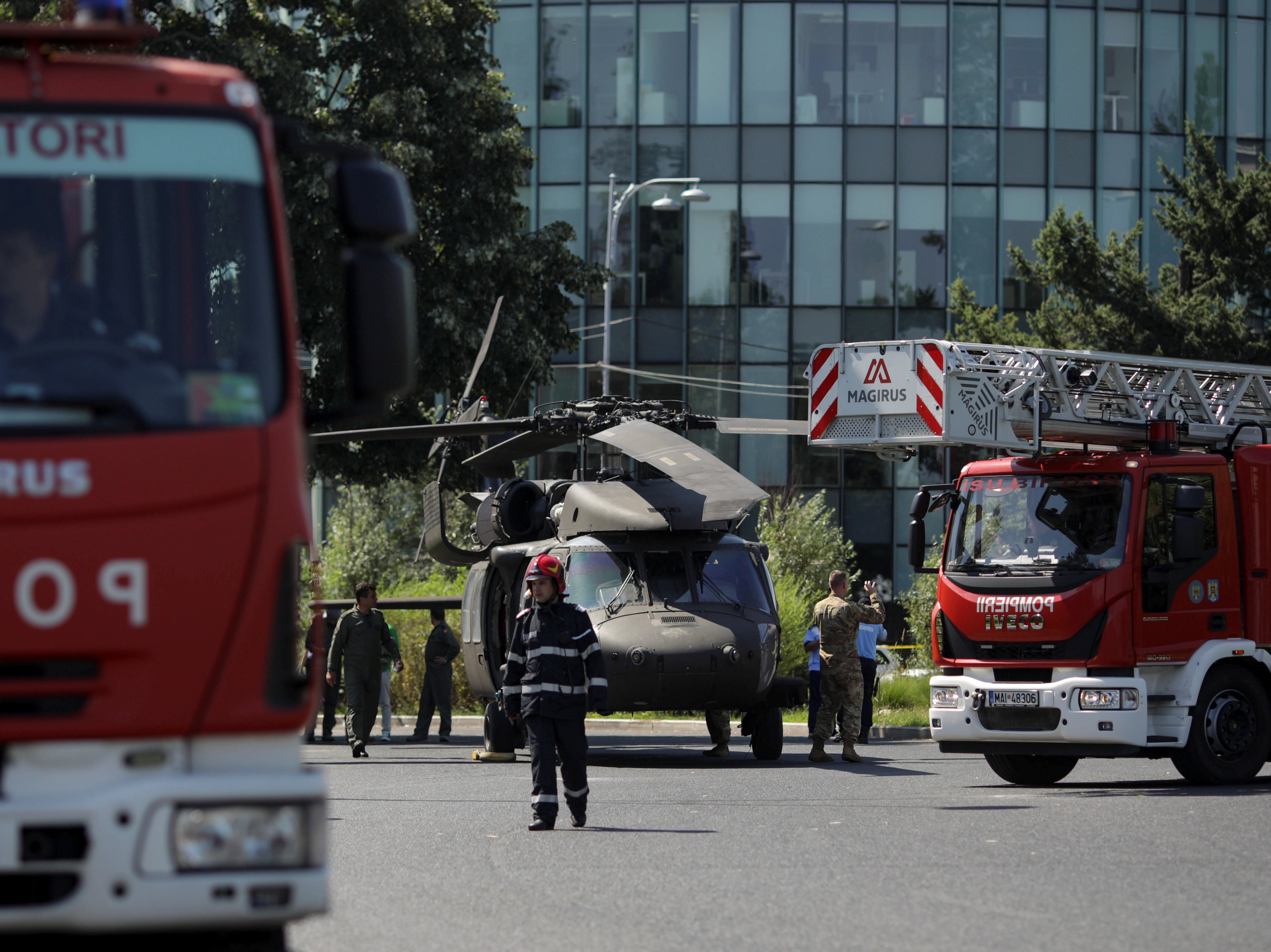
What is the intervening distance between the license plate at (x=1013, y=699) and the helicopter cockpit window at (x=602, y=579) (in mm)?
4460

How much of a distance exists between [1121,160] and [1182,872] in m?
32.9

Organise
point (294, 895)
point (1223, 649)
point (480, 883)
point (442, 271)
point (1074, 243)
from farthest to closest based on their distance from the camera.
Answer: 1. point (1074, 243)
2. point (442, 271)
3. point (1223, 649)
4. point (480, 883)
5. point (294, 895)

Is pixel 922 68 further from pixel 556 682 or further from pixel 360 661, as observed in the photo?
pixel 556 682

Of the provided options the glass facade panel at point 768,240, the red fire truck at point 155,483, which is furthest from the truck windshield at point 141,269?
the glass facade panel at point 768,240

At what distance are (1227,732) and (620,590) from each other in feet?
20.2


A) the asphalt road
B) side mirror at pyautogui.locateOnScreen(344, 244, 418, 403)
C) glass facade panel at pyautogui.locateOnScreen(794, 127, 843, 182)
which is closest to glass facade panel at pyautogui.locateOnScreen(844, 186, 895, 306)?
glass facade panel at pyautogui.locateOnScreen(794, 127, 843, 182)

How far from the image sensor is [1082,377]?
15.3m

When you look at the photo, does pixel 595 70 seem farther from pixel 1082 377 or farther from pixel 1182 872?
pixel 1182 872

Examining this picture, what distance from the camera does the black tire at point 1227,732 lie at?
14.5m

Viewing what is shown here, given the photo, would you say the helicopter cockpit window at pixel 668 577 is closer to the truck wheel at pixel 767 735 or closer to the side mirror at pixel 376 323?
the truck wheel at pixel 767 735

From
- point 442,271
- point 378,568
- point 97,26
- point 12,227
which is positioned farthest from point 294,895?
point 378,568

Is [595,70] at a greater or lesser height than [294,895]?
greater

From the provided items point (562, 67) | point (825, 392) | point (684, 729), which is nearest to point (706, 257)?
point (562, 67)

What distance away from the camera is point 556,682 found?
40.1 ft
